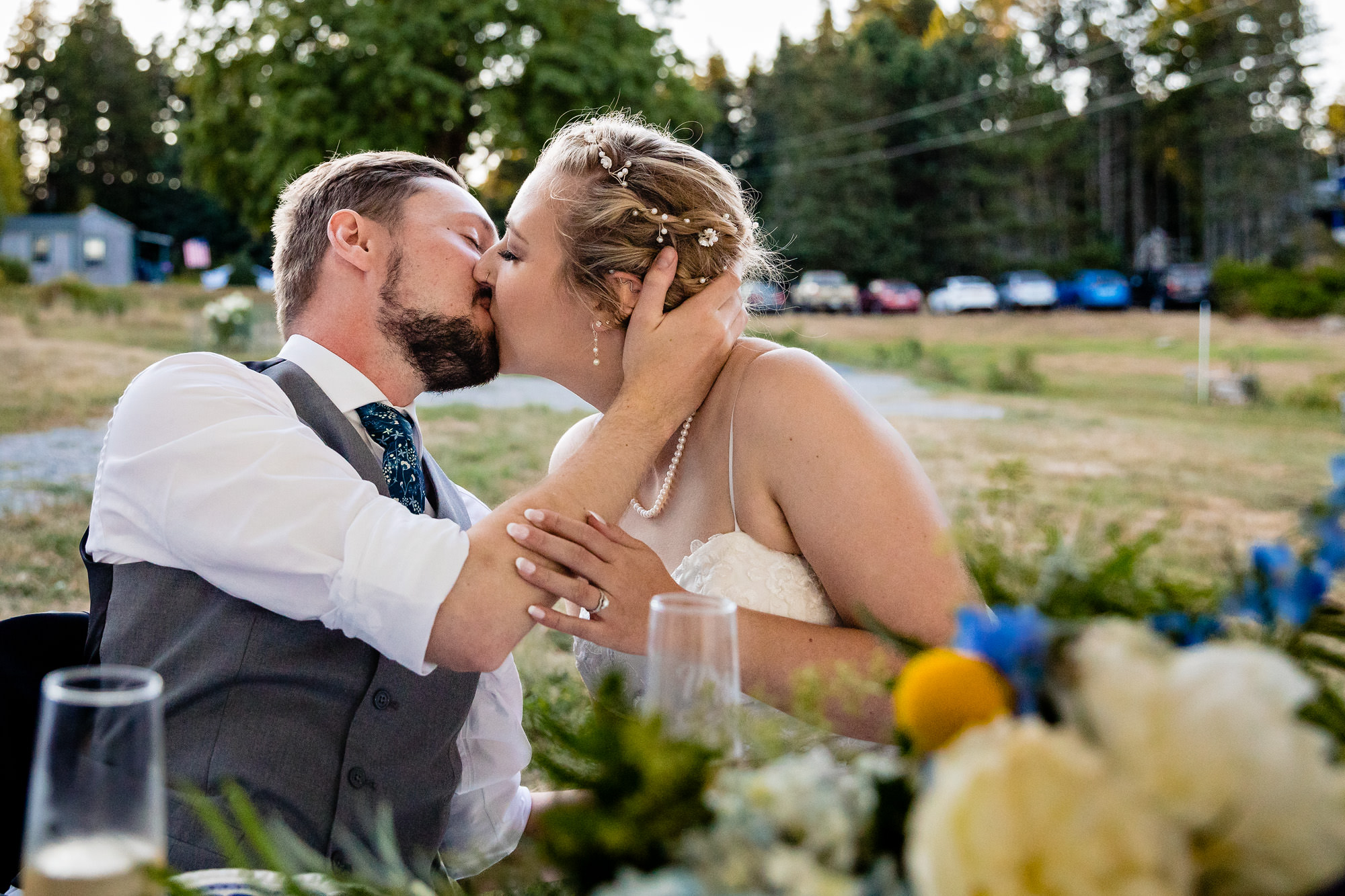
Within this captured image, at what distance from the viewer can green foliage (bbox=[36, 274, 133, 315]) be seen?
21500 millimetres

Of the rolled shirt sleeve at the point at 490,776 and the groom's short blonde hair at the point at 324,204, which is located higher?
the groom's short blonde hair at the point at 324,204

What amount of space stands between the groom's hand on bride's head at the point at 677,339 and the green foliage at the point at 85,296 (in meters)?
22.0

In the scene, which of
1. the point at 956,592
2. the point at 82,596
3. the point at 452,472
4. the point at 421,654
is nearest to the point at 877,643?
the point at 956,592

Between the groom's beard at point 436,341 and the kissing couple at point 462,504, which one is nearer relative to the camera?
the kissing couple at point 462,504

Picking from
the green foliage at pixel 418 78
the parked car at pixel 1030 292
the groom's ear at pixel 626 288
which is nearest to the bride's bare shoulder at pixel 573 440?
the groom's ear at pixel 626 288

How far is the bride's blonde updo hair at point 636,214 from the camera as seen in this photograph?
2.65 metres

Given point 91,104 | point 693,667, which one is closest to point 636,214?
point 693,667

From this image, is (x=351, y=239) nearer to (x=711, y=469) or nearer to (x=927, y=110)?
(x=711, y=469)

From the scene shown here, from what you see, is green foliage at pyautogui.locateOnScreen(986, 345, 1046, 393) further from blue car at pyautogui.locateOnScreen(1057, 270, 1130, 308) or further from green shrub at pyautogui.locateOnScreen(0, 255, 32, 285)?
green shrub at pyautogui.locateOnScreen(0, 255, 32, 285)

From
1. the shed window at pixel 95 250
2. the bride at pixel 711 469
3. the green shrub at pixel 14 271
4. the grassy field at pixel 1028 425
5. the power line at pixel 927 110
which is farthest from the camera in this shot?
the shed window at pixel 95 250

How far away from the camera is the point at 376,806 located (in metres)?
1.99

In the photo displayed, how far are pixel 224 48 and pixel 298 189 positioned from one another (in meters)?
21.3

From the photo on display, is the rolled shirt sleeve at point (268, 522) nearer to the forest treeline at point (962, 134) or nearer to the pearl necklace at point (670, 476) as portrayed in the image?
the pearl necklace at point (670, 476)

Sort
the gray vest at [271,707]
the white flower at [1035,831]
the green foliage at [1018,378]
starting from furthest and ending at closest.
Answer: the green foliage at [1018,378], the gray vest at [271,707], the white flower at [1035,831]
